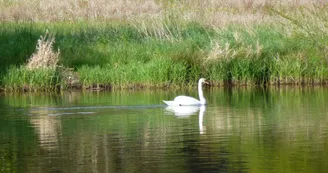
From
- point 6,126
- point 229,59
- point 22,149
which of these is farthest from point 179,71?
point 22,149

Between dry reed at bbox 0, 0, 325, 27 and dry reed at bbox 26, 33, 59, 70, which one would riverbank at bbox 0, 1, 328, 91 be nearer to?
dry reed at bbox 26, 33, 59, 70

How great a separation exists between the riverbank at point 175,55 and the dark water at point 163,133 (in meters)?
1.75

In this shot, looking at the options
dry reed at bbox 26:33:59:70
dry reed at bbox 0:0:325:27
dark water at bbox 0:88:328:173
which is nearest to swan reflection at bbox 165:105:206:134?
dark water at bbox 0:88:328:173

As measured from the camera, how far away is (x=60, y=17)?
36.7 metres

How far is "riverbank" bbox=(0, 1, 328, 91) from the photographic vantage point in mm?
27703

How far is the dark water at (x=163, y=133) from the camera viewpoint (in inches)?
569

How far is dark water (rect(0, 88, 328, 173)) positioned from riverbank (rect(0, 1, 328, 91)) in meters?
1.75

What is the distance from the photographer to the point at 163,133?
17.9 metres

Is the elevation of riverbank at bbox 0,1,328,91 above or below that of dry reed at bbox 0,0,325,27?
below

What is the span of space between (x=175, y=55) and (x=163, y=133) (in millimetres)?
10834

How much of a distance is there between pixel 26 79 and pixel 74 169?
13.7 m

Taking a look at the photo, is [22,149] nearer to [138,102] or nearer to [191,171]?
[191,171]

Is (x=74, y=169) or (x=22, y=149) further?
(x=22, y=149)

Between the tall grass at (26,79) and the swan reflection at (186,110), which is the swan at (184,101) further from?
the tall grass at (26,79)
